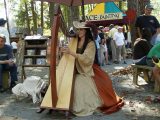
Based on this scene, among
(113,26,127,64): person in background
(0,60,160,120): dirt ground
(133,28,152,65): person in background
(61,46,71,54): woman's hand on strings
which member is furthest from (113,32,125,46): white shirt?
(61,46,71,54): woman's hand on strings

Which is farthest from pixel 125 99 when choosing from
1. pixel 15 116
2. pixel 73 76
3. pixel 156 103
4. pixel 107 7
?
pixel 107 7

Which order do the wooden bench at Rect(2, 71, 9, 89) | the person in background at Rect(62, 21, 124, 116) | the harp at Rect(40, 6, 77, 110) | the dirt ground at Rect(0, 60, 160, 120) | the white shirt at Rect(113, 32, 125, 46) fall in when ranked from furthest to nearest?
the white shirt at Rect(113, 32, 125, 46)
the wooden bench at Rect(2, 71, 9, 89)
the person in background at Rect(62, 21, 124, 116)
the dirt ground at Rect(0, 60, 160, 120)
the harp at Rect(40, 6, 77, 110)

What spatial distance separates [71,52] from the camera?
20.3 feet

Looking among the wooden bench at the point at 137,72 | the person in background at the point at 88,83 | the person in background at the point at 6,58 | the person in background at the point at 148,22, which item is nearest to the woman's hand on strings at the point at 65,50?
the person in background at the point at 88,83

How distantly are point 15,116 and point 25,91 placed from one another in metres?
1.15

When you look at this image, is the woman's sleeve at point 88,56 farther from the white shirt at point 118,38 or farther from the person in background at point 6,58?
the white shirt at point 118,38

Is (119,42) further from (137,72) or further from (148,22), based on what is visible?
(137,72)

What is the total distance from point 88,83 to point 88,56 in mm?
448

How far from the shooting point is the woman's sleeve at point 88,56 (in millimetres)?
6304

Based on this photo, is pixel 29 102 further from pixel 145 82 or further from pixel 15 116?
pixel 145 82

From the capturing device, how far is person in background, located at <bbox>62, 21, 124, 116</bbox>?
6297 millimetres

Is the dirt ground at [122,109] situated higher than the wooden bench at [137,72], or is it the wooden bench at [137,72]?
the wooden bench at [137,72]

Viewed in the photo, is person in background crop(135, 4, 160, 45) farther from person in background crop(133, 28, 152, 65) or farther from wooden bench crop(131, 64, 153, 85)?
wooden bench crop(131, 64, 153, 85)

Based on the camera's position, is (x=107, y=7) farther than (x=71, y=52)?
Yes
